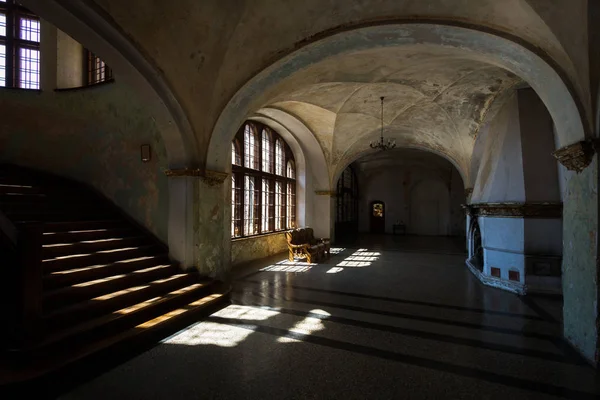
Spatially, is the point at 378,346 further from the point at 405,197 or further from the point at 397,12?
the point at 405,197

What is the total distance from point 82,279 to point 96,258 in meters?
0.59

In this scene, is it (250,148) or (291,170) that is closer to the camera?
(250,148)

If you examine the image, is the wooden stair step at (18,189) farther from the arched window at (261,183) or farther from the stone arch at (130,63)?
the arched window at (261,183)

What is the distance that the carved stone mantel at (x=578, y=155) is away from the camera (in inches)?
137

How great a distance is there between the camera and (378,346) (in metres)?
3.86

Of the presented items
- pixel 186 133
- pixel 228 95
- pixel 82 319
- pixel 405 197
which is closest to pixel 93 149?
pixel 186 133

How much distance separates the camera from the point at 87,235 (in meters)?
5.54

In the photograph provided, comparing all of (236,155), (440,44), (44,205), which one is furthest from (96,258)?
(440,44)

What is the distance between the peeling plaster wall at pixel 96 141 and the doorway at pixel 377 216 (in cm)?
1758

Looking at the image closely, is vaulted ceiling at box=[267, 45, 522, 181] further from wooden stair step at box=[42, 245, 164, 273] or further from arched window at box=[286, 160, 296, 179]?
wooden stair step at box=[42, 245, 164, 273]

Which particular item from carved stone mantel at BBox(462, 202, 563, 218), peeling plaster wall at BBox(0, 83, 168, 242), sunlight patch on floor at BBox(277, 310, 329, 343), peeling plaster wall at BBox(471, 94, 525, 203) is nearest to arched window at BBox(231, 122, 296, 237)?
peeling plaster wall at BBox(0, 83, 168, 242)

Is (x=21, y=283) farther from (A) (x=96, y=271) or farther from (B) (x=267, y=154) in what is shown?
(B) (x=267, y=154)

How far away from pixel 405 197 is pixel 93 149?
59.4 feet

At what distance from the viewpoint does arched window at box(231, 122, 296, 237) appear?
9.73 m
